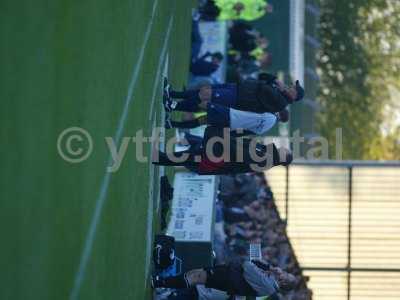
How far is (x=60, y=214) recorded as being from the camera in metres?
6.48

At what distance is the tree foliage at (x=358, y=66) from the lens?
139 ft

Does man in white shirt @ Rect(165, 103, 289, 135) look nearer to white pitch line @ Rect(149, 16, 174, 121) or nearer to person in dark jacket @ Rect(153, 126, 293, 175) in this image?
person in dark jacket @ Rect(153, 126, 293, 175)

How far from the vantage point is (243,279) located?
929 centimetres

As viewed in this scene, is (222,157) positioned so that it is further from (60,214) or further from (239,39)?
(239,39)

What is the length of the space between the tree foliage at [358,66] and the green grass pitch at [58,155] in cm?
3261

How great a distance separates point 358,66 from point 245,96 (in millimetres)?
32809

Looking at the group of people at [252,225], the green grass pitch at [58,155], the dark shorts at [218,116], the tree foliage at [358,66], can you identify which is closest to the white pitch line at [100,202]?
the green grass pitch at [58,155]

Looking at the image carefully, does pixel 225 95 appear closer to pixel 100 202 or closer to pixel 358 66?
pixel 100 202

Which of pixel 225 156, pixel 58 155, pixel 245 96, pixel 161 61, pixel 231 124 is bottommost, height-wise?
pixel 58 155

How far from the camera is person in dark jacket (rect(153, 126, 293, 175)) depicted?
9969 millimetres

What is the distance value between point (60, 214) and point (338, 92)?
122 ft

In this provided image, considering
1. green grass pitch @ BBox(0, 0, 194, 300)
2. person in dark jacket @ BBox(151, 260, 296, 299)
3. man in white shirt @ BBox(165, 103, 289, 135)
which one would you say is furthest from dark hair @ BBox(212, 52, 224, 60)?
person in dark jacket @ BBox(151, 260, 296, 299)

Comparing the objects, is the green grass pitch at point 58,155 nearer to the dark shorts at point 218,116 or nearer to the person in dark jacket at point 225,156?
the person in dark jacket at point 225,156

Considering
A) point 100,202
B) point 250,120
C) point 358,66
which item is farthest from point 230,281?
point 358,66
